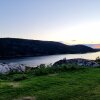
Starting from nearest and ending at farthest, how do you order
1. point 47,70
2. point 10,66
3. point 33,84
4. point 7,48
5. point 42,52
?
1. point 33,84
2. point 47,70
3. point 10,66
4. point 7,48
5. point 42,52

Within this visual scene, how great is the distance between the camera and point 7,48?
429 feet

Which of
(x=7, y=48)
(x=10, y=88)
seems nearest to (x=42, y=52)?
(x=7, y=48)

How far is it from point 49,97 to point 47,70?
300 inches

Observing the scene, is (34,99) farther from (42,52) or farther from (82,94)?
(42,52)

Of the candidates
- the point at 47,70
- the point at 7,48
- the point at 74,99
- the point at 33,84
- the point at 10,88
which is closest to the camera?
the point at 74,99

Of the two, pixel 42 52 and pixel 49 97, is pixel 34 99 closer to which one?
pixel 49 97

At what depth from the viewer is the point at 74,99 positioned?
31.9 ft

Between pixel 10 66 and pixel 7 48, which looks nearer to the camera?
pixel 10 66

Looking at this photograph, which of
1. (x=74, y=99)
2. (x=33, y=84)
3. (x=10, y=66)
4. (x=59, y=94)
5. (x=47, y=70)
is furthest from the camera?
(x=10, y=66)

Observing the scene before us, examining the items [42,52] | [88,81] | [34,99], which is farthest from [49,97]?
[42,52]

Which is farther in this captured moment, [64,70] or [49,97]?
[64,70]

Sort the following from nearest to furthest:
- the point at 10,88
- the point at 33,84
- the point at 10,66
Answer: the point at 10,88 < the point at 33,84 < the point at 10,66

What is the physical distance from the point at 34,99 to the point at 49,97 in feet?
1.79

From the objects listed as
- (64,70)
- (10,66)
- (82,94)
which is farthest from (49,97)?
(10,66)
